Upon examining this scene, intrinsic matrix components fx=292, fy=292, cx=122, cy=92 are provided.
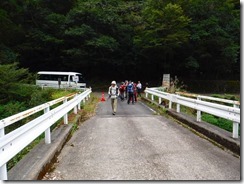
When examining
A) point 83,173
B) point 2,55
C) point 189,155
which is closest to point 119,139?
point 189,155

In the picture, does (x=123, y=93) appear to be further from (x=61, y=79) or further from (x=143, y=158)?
(x=61, y=79)

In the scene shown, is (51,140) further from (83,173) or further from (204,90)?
(204,90)

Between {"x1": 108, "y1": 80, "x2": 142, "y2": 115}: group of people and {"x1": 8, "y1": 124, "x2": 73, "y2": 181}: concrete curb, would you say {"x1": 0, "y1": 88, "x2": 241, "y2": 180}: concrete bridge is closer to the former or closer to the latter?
{"x1": 8, "y1": 124, "x2": 73, "y2": 181}: concrete curb

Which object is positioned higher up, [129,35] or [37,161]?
[129,35]

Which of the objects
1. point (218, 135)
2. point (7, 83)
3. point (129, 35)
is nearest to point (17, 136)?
point (218, 135)

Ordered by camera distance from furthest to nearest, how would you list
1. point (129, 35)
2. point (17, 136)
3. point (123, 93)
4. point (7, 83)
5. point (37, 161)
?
point (129, 35) < point (7, 83) < point (123, 93) < point (37, 161) < point (17, 136)

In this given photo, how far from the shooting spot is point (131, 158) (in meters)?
5.59

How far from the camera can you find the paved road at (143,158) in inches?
184

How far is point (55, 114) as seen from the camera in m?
7.38

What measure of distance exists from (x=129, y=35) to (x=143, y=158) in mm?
36498

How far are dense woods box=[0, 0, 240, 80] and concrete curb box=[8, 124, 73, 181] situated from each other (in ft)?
99.5

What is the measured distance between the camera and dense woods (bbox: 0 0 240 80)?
3648cm

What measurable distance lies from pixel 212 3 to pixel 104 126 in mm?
35598

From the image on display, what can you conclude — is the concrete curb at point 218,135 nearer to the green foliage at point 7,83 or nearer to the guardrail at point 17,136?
the guardrail at point 17,136
